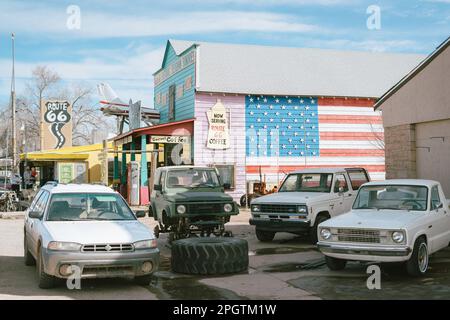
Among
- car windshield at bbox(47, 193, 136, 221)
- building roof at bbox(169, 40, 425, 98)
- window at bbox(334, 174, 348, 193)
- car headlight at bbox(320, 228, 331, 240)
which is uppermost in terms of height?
building roof at bbox(169, 40, 425, 98)

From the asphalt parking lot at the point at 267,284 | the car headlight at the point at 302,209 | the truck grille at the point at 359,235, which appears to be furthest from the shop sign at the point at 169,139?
the truck grille at the point at 359,235

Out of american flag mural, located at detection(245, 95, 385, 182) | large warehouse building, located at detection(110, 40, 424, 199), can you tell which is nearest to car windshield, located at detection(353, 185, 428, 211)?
large warehouse building, located at detection(110, 40, 424, 199)

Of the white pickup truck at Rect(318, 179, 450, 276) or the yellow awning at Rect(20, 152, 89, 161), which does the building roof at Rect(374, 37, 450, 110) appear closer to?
the white pickup truck at Rect(318, 179, 450, 276)

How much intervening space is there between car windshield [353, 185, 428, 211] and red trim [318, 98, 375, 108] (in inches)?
667

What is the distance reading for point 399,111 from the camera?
1614 cm

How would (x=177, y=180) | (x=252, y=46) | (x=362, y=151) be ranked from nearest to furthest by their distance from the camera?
1. (x=177, y=180)
2. (x=362, y=151)
3. (x=252, y=46)

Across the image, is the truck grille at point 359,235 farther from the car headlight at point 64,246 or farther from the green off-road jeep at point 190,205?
the car headlight at point 64,246

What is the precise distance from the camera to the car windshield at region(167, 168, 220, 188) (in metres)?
13.9

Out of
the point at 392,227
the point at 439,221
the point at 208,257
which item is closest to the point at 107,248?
the point at 208,257

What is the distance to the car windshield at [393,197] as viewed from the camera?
9.84 m
